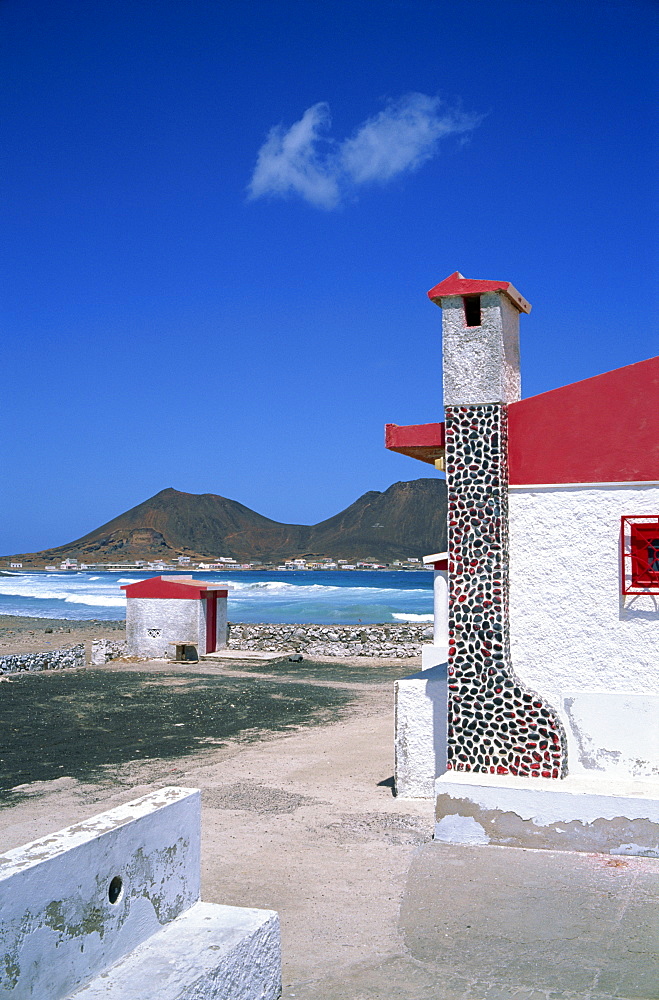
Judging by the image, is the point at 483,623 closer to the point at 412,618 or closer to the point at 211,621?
the point at 211,621

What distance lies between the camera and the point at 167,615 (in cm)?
2581

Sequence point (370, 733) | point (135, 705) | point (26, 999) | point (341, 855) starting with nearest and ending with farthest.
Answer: point (26, 999)
point (341, 855)
point (370, 733)
point (135, 705)

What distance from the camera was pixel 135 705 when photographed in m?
17.2

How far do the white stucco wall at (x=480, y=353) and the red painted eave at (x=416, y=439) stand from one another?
0.38 meters

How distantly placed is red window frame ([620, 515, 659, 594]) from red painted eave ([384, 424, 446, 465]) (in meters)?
1.97

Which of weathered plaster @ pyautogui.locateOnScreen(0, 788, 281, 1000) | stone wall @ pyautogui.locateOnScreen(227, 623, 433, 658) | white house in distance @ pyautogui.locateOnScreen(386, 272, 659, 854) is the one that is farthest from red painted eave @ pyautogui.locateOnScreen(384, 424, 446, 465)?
stone wall @ pyautogui.locateOnScreen(227, 623, 433, 658)

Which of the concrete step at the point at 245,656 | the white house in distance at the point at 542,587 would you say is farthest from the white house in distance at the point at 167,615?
the white house in distance at the point at 542,587

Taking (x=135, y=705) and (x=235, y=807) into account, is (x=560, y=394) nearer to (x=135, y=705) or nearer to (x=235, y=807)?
(x=235, y=807)

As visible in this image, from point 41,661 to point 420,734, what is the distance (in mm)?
17490

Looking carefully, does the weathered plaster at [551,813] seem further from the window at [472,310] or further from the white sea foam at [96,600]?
the white sea foam at [96,600]

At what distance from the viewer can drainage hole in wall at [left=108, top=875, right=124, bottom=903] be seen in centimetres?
376

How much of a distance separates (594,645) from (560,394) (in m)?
2.37

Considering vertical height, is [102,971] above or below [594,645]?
below

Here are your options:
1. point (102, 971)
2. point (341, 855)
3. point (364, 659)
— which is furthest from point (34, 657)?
point (102, 971)
